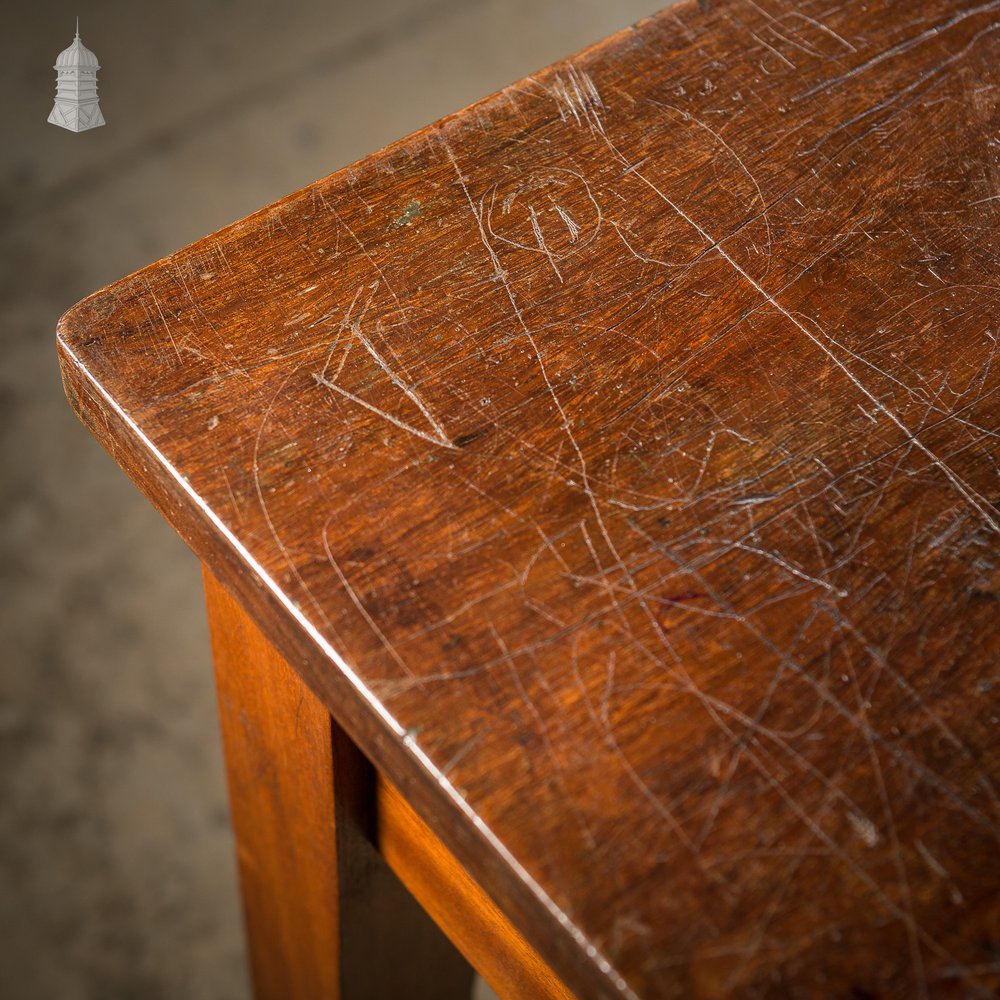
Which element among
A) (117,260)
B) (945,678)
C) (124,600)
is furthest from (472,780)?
(117,260)

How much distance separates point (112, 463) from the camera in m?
1.67

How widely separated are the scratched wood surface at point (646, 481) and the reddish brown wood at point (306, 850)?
15cm

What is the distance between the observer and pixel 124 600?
156cm

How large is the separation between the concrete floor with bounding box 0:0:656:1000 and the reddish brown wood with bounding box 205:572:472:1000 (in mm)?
381

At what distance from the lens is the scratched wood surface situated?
0.45m

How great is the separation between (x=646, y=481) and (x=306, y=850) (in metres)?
0.40

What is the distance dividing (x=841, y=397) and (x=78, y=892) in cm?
117

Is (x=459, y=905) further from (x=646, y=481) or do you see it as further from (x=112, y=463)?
(x=112, y=463)

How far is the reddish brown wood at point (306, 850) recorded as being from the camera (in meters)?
0.67

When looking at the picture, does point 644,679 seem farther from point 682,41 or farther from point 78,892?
point 78,892
